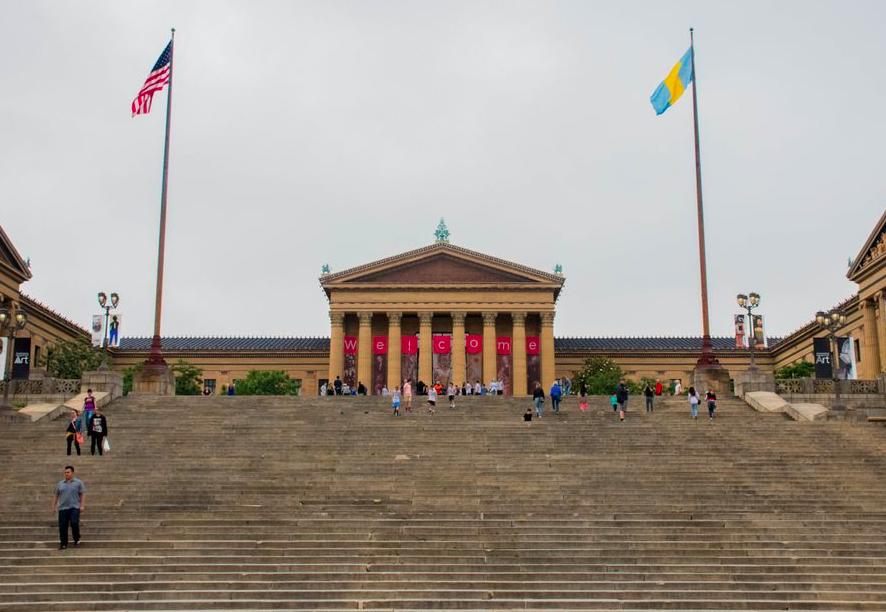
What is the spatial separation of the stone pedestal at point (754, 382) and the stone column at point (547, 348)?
36009 millimetres

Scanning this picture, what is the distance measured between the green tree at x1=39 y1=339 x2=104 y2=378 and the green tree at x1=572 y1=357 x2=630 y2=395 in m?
32.0

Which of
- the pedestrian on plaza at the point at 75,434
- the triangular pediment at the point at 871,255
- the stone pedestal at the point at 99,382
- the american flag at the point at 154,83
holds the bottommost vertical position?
the pedestrian on plaza at the point at 75,434

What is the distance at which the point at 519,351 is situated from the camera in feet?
241

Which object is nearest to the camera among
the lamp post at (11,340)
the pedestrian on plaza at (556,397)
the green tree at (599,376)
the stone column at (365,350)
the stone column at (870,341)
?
the lamp post at (11,340)

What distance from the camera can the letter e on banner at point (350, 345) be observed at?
7431 centimetres

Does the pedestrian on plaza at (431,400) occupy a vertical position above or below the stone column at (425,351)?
below

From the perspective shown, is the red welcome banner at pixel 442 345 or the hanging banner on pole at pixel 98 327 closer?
the hanging banner on pole at pixel 98 327

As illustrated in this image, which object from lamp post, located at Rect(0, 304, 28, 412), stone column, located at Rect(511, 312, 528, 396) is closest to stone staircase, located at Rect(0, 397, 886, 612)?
lamp post, located at Rect(0, 304, 28, 412)

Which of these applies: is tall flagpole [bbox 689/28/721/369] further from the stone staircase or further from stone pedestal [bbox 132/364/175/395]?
stone pedestal [bbox 132/364/175/395]

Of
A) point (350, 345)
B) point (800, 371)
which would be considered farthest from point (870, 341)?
point (350, 345)

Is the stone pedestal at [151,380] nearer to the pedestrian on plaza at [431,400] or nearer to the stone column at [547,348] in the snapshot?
the pedestrian on plaza at [431,400]

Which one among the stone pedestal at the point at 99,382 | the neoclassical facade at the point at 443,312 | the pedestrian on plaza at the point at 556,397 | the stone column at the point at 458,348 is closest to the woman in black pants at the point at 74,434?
the stone pedestal at the point at 99,382

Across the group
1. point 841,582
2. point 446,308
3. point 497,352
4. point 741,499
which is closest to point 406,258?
point 446,308

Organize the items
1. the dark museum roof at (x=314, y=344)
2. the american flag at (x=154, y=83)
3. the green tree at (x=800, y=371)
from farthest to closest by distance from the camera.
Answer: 1. the dark museum roof at (x=314, y=344)
2. the green tree at (x=800, y=371)
3. the american flag at (x=154, y=83)
